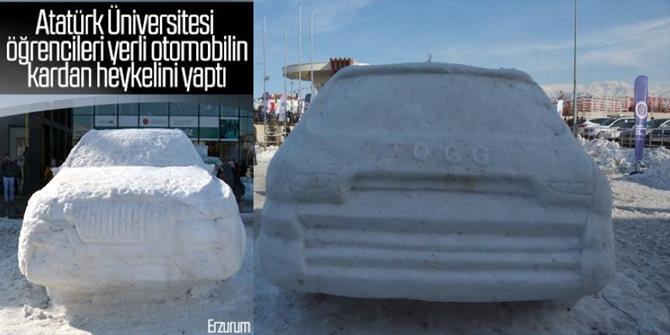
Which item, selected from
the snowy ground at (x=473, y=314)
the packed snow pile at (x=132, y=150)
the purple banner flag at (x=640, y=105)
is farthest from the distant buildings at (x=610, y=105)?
the packed snow pile at (x=132, y=150)

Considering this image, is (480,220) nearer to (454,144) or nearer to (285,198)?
(454,144)

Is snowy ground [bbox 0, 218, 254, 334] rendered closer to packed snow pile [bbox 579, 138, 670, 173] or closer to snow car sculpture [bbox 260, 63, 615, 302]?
snow car sculpture [bbox 260, 63, 615, 302]

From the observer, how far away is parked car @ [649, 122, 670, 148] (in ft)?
64.4

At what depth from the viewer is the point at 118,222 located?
336cm

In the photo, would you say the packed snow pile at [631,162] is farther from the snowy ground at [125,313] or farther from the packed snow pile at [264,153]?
the packed snow pile at [264,153]

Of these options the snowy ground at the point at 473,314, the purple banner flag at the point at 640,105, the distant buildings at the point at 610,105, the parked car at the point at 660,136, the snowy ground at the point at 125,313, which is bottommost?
the snowy ground at the point at 125,313

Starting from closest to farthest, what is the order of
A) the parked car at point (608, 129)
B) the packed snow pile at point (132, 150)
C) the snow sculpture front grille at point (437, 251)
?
the snow sculpture front grille at point (437, 251), the packed snow pile at point (132, 150), the parked car at point (608, 129)

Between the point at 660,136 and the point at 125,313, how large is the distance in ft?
70.3

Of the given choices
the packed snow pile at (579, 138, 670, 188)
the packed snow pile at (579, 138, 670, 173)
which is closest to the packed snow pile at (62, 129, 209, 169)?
the packed snow pile at (579, 138, 670, 188)

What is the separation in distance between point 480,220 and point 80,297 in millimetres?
2978

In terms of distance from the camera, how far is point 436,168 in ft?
8.74

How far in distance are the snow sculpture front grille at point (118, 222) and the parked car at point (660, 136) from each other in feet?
68.3

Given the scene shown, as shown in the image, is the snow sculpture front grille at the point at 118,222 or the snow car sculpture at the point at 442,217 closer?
the snow car sculpture at the point at 442,217

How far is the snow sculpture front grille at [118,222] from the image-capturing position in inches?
131
